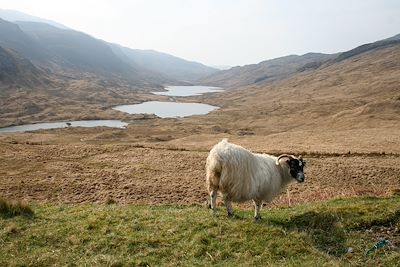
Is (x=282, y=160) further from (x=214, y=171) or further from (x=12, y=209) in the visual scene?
(x=12, y=209)

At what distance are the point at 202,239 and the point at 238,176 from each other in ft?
10.8

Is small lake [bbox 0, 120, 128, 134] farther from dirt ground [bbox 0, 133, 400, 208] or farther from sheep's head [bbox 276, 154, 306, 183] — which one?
sheep's head [bbox 276, 154, 306, 183]

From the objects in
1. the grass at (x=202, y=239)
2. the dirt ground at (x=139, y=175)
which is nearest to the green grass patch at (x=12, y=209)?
the grass at (x=202, y=239)

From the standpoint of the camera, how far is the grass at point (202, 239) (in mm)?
10289

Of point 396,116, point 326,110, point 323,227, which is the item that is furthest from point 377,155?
point 326,110

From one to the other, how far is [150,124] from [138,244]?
9281 centimetres

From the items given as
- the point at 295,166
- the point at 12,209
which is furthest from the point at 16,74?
the point at 295,166

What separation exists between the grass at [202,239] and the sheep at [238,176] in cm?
81

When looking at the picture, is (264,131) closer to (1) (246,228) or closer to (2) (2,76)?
(1) (246,228)

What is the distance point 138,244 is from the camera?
11.2 meters

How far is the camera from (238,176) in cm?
1403

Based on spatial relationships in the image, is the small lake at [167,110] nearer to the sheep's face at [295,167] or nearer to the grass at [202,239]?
the sheep's face at [295,167]

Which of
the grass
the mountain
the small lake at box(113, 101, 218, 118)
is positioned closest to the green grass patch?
the grass

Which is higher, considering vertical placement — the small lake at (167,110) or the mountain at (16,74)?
the mountain at (16,74)
